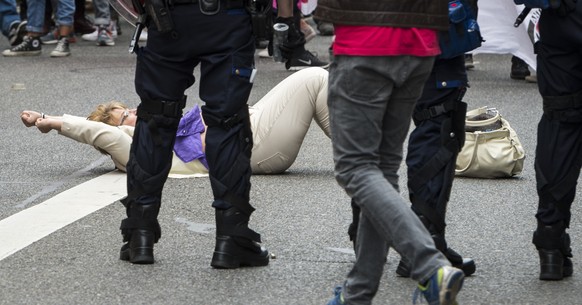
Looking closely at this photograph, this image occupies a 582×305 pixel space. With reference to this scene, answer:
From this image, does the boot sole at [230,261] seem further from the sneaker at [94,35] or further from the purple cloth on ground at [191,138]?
the sneaker at [94,35]

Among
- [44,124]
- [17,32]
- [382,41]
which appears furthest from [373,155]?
[17,32]

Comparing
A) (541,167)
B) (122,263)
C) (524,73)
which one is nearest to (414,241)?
(541,167)

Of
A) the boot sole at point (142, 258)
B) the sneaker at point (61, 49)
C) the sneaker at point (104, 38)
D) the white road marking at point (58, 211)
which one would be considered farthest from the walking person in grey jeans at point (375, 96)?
the sneaker at point (104, 38)

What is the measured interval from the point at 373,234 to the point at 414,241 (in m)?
0.23

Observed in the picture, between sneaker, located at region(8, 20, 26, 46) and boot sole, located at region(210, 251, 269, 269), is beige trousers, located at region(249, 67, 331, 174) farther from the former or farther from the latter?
sneaker, located at region(8, 20, 26, 46)

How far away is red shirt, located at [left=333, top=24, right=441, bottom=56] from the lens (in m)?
4.09

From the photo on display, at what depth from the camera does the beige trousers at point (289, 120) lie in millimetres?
7328

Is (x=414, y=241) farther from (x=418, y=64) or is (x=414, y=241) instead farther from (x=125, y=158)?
(x=125, y=158)

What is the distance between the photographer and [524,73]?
11.9m

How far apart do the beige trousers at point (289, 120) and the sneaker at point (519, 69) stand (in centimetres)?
487

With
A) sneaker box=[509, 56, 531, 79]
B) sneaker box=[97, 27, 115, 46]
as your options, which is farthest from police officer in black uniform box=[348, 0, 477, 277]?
sneaker box=[97, 27, 115, 46]

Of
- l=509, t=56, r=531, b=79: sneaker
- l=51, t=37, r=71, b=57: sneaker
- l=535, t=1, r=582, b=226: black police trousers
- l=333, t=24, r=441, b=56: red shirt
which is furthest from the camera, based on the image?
l=51, t=37, r=71, b=57: sneaker

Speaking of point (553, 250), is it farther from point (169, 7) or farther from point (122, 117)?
point (122, 117)

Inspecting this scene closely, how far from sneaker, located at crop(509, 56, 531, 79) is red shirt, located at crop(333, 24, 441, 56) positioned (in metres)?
7.86
